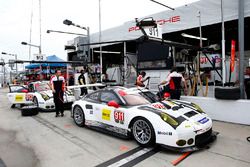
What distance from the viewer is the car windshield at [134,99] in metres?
4.58

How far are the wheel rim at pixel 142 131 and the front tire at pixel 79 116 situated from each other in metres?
1.98

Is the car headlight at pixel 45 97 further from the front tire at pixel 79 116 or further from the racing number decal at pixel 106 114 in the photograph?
the racing number decal at pixel 106 114

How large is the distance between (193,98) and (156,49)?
334 centimetres

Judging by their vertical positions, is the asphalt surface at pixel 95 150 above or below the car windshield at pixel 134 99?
below

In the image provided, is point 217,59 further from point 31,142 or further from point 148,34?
point 31,142

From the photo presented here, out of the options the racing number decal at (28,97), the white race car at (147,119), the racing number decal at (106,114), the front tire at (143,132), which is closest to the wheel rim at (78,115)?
the white race car at (147,119)

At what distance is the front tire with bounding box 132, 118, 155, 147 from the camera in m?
3.85

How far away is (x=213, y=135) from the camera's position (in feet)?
13.9

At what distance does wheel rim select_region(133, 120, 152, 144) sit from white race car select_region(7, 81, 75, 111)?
16.1 ft

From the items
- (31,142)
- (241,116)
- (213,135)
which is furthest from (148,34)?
(31,142)

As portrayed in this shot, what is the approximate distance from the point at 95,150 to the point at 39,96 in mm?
5119

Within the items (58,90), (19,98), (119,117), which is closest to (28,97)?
(19,98)

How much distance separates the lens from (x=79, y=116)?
18.9ft

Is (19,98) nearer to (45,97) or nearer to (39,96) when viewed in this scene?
(39,96)
